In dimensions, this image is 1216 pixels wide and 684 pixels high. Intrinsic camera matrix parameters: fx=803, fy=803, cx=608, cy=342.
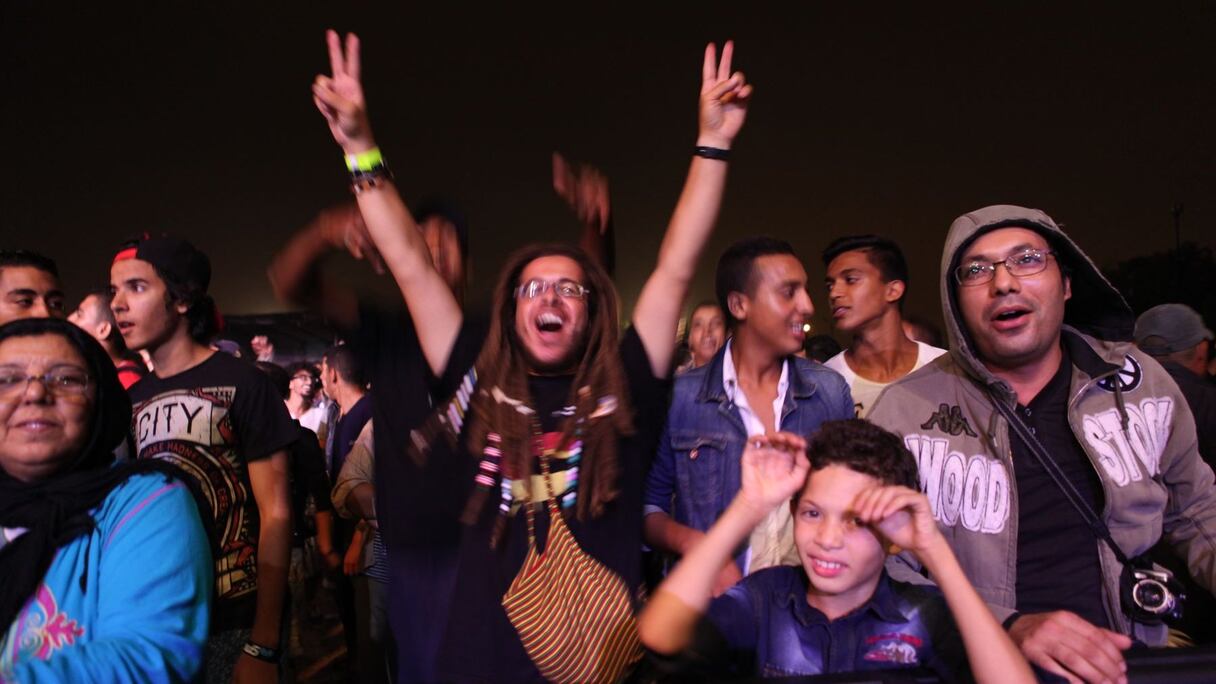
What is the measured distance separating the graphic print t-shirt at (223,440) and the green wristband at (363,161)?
3.46 ft

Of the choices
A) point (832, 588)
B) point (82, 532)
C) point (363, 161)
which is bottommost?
point (832, 588)

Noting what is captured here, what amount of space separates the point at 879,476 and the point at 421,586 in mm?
1235

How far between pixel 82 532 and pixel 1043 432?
2.47 metres

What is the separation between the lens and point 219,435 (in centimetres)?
267

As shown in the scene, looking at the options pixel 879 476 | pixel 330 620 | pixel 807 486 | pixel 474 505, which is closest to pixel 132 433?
pixel 474 505

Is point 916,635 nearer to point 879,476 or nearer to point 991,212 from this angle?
point 879,476

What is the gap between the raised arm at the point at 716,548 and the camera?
1627mm

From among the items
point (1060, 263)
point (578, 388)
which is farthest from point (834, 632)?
point (1060, 263)

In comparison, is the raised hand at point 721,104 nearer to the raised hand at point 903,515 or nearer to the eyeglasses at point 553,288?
the eyeglasses at point 553,288

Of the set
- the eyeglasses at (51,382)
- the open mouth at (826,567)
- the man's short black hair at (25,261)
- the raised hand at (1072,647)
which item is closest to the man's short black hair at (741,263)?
the open mouth at (826,567)

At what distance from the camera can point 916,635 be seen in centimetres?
181

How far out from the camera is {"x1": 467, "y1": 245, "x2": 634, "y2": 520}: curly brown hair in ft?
6.62

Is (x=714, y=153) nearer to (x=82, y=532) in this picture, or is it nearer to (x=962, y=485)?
(x=962, y=485)

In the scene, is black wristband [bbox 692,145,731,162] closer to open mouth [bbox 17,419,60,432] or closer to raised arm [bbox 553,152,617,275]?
raised arm [bbox 553,152,617,275]
